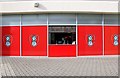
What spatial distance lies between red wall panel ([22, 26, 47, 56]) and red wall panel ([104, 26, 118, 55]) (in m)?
4.21

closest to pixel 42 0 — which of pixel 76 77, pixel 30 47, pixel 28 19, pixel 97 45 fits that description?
pixel 28 19

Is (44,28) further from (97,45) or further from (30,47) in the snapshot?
(97,45)

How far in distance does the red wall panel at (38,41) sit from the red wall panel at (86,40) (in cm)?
238

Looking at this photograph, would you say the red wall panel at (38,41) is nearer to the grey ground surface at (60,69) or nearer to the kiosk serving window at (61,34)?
the kiosk serving window at (61,34)

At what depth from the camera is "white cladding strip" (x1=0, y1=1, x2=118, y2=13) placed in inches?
870

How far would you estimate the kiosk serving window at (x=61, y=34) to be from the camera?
74.1ft

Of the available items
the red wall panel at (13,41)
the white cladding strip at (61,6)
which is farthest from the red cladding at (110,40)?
the red wall panel at (13,41)

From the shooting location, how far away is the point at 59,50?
2259 cm

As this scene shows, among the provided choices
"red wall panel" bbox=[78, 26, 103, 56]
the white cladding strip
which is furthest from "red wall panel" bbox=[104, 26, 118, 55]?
the white cladding strip

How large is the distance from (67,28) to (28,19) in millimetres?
2755

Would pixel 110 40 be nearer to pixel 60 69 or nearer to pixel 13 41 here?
pixel 13 41

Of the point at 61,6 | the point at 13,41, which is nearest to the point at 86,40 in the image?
the point at 61,6

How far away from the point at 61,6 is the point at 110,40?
13.8ft

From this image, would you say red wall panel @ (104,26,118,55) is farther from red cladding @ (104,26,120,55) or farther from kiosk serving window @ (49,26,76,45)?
kiosk serving window @ (49,26,76,45)
